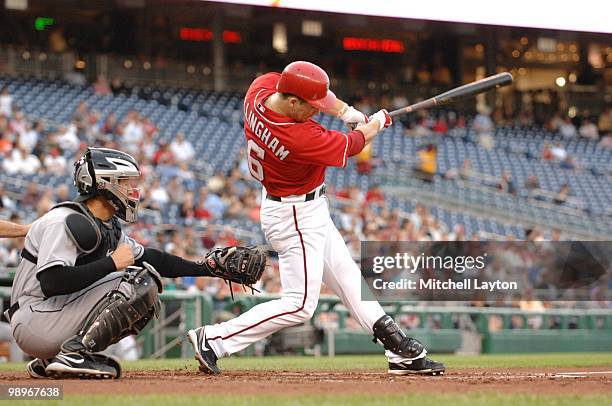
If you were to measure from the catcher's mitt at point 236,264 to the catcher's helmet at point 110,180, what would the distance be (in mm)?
478

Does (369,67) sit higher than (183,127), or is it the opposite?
(369,67)

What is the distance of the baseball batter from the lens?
5336 mm

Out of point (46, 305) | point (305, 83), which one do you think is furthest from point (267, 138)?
point (46, 305)

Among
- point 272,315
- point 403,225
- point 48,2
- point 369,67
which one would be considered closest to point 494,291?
point 403,225

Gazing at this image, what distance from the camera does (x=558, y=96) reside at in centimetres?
2527

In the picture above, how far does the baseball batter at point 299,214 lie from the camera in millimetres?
5336

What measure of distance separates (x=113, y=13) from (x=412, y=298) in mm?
13694

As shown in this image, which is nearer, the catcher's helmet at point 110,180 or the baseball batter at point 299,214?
the catcher's helmet at point 110,180

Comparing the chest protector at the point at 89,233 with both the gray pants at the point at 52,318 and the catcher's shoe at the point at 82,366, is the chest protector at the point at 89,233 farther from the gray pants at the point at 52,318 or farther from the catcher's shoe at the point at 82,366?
the catcher's shoe at the point at 82,366

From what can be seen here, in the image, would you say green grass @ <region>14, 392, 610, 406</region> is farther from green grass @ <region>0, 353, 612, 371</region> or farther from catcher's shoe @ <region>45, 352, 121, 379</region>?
green grass @ <region>0, 353, 612, 371</region>

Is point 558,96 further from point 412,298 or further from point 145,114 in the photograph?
point 412,298

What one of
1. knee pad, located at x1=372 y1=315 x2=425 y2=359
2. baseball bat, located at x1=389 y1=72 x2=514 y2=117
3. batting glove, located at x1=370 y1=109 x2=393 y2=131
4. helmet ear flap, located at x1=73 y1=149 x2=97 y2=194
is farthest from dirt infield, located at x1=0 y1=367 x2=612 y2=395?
baseball bat, located at x1=389 y1=72 x2=514 y2=117

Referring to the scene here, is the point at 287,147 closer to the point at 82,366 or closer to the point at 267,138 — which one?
the point at 267,138

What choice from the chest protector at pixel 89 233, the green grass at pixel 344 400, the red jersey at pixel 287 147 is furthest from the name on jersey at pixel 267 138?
the green grass at pixel 344 400
